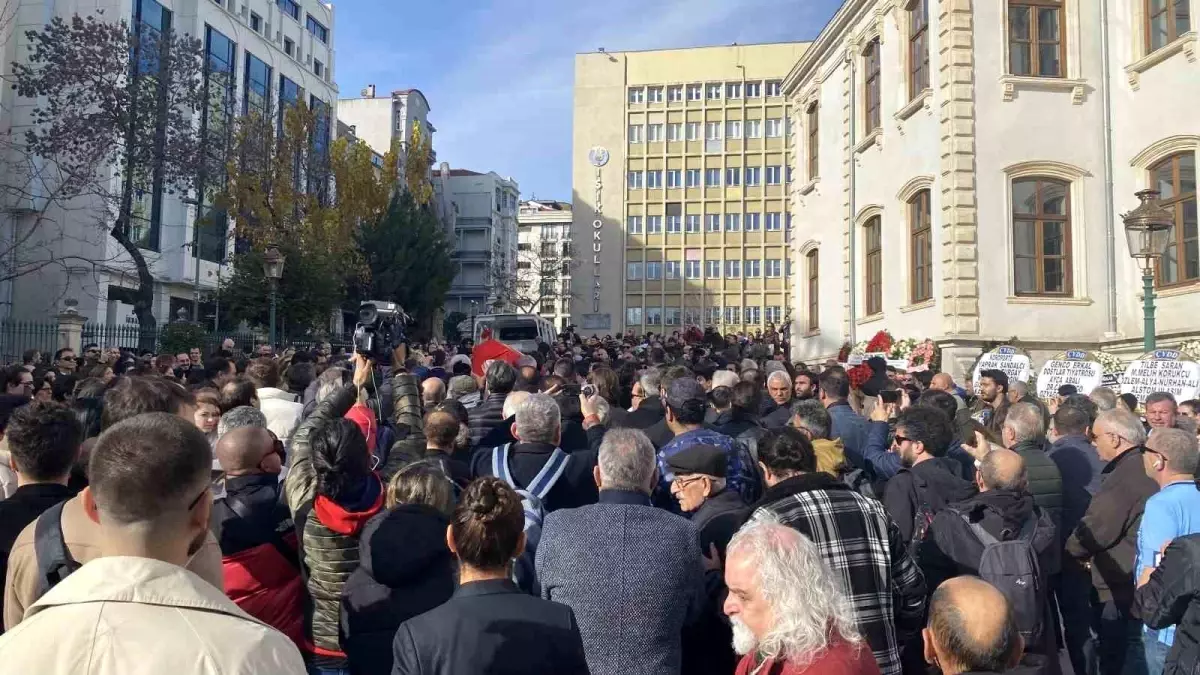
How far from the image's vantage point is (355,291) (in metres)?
38.6

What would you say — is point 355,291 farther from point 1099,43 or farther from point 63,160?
point 1099,43

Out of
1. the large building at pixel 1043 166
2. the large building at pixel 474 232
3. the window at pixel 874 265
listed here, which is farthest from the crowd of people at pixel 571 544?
the large building at pixel 474 232

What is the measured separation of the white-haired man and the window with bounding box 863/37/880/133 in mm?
20333

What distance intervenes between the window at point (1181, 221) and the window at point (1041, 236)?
1839 millimetres

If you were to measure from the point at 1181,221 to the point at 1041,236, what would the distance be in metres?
2.62

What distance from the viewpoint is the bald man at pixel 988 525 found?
4004 millimetres

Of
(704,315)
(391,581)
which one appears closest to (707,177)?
(704,315)

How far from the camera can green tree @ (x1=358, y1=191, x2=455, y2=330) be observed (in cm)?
3828

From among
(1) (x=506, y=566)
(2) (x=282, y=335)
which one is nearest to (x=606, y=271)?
(2) (x=282, y=335)

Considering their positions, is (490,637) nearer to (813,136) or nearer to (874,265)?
(874,265)

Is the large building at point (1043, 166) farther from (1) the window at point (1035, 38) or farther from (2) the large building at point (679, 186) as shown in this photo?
(2) the large building at point (679, 186)

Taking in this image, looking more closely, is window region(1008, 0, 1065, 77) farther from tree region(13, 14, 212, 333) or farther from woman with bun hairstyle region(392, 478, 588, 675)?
tree region(13, 14, 212, 333)

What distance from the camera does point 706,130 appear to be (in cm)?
6266

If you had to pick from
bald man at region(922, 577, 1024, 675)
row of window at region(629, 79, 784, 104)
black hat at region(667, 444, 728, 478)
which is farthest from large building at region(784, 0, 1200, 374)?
row of window at region(629, 79, 784, 104)
